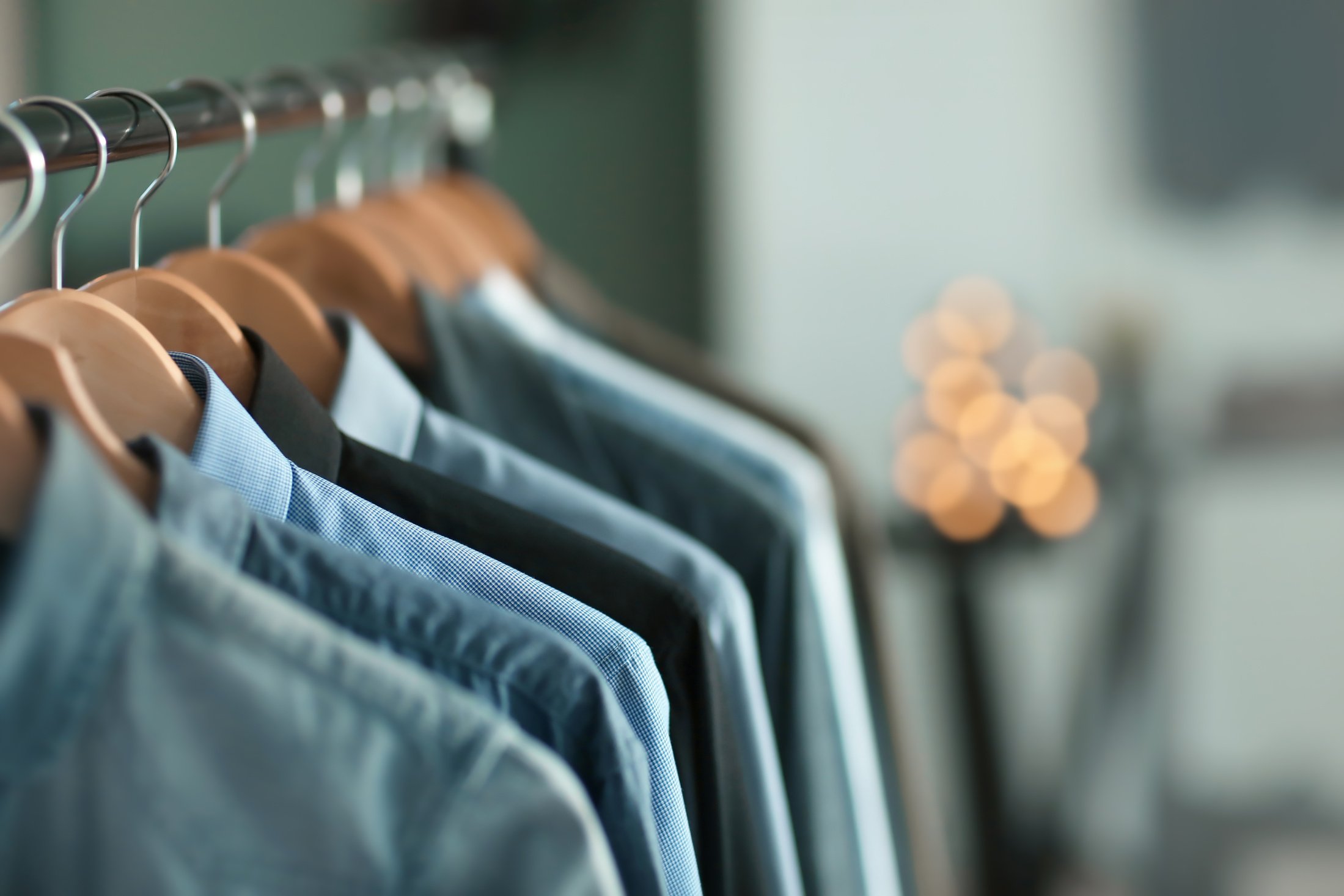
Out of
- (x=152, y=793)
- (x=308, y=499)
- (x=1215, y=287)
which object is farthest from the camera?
(x=1215, y=287)

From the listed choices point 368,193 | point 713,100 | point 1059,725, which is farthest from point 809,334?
point 368,193

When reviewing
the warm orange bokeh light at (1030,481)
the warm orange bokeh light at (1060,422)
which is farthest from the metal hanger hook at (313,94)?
the warm orange bokeh light at (1060,422)

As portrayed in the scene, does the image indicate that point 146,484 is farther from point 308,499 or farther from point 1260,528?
point 1260,528

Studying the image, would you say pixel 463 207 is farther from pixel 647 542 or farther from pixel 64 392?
pixel 64 392

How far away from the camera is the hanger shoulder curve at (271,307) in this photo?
552 mm

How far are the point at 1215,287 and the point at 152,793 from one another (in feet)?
5.62

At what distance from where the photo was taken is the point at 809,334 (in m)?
1.68

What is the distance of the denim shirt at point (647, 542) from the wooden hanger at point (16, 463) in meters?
0.23

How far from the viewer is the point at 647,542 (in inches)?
23.0

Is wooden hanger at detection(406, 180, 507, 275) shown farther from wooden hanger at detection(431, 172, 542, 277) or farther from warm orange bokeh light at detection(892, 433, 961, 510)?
warm orange bokeh light at detection(892, 433, 961, 510)

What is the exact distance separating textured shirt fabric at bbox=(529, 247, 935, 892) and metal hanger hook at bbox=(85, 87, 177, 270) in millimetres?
465

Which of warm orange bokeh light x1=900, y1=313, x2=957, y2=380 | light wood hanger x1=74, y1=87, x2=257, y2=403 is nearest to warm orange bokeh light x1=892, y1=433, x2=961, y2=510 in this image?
warm orange bokeh light x1=900, y1=313, x2=957, y2=380

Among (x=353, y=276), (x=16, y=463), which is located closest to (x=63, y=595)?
(x=16, y=463)

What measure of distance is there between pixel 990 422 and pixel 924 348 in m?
0.15
